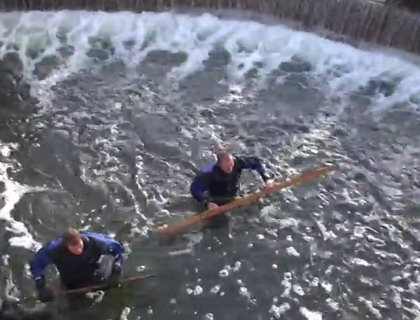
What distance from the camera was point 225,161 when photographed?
10430 mm

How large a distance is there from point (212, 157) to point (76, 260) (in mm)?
3422

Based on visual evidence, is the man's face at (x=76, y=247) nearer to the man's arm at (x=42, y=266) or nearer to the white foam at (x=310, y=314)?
the man's arm at (x=42, y=266)

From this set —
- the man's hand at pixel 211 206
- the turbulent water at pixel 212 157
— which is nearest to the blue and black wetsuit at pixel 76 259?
the turbulent water at pixel 212 157

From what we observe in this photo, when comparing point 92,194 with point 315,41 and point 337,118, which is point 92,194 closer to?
point 337,118

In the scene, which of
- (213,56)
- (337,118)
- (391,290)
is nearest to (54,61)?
(213,56)

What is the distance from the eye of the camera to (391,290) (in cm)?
955

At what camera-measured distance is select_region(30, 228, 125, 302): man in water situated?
9039 mm

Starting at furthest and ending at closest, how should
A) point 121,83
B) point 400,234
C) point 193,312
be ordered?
point 121,83
point 400,234
point 193,312

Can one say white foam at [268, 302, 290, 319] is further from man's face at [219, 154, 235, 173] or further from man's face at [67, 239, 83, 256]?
man's face at [67, 239, 83, 256]

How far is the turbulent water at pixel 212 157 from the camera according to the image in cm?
961

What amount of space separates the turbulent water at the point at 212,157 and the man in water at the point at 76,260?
0.29 metres

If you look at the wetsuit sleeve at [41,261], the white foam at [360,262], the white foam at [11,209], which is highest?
the wetsuit sleeve at [41,261]

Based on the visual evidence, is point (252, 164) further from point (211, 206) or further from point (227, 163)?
point (211, 206)

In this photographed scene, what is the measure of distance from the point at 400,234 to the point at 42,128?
20.0 ft
